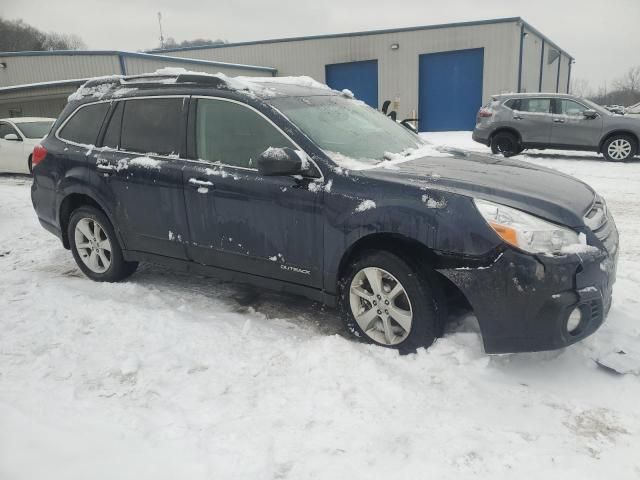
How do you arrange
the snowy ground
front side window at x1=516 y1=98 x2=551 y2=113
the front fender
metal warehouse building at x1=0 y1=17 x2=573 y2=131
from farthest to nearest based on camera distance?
1. metal warehouse building at x1=0 y1=17 x2=573 y2=131
2. front side window at x1=516 y1=98 x2=551 y2=113
3. the front fender
4. the snowy ground

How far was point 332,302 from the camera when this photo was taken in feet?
11.5

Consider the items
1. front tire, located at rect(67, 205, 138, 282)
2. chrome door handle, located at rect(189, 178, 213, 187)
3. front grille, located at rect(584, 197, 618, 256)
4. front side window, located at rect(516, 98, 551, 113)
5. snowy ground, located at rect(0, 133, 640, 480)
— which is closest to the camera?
snowy ground, located at rect(0, 133, 640, 480)

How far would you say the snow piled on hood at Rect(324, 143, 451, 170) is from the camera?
3.43m

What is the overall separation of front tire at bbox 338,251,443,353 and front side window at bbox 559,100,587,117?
10837 millimetres

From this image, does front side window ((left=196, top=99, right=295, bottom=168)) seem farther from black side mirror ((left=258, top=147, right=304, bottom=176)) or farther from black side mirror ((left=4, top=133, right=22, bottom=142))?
black side mirror ((left=4, top=133, right=22, bottom=142))

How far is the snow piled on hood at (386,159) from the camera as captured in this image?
3430mm

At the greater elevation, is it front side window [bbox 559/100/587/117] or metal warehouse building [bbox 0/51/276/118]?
metal warehouse building [bbox 0/51/276/118]

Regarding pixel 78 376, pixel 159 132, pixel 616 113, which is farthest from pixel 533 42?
pixel 78 376

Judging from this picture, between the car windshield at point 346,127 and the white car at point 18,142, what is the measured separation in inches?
377

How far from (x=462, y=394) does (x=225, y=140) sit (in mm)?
2389

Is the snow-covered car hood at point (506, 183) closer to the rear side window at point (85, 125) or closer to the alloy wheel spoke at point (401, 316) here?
the alloy wheel spoke at point (401, 316)

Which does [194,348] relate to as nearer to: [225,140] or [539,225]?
[225,140]

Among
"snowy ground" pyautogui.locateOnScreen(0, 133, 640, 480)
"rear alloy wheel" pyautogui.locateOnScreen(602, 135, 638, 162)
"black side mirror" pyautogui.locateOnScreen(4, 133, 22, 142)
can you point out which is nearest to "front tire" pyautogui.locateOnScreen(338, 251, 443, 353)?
"snowy ground" pyautogui.locateOnScreen(0, 133, 640, 480)

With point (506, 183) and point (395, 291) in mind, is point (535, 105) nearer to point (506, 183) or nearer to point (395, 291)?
point (506, 183)
